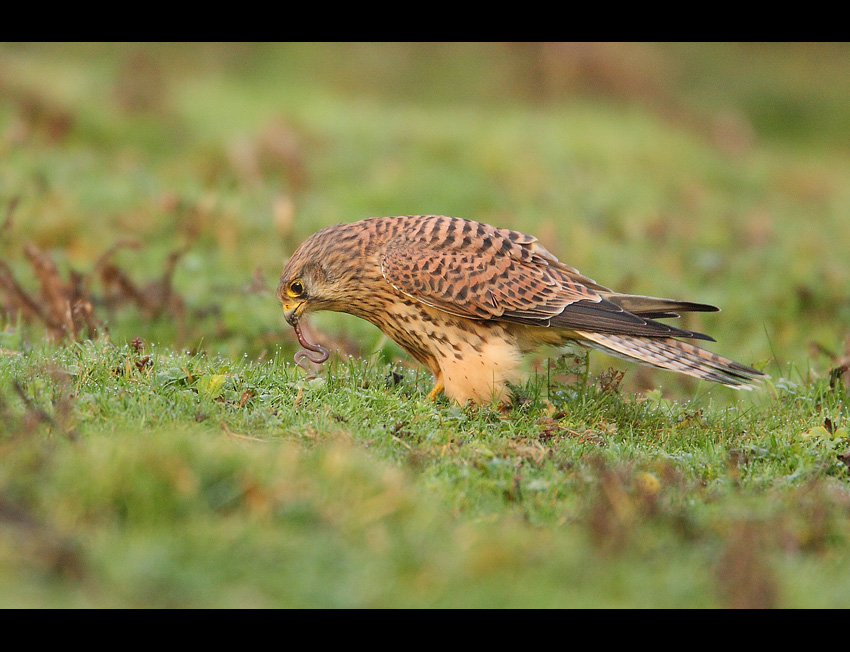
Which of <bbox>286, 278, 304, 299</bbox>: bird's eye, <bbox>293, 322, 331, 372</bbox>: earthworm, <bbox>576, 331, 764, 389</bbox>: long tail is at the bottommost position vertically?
<bbox>293, 322, 331, 372</bbox>: earthworm

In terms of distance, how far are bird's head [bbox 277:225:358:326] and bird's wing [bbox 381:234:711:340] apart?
0.83 feet

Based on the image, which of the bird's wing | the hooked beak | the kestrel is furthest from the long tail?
the hooked beak

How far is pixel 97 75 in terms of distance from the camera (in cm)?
1482

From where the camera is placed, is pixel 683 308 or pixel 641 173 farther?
pixel 641 173

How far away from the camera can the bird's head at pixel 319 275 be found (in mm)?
5590

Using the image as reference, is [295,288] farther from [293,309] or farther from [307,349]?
[307,349]

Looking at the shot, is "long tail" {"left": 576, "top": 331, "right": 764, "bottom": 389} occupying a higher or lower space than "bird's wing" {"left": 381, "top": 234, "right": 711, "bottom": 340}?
lower

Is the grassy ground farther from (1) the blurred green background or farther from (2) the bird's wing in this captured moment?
(2) the bird's wing

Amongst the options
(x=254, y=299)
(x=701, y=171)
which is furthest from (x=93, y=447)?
(x=701, y=171)

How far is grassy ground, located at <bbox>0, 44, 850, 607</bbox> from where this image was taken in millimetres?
3271

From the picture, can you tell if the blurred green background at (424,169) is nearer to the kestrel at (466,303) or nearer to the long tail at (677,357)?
the kestrel at (466,303)

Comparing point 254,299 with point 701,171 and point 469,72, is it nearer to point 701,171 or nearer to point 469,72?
point 701,171

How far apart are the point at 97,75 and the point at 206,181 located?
5.03 meters

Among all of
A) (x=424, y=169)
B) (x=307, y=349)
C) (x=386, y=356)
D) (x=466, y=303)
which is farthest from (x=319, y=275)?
(x=424, y=169)
